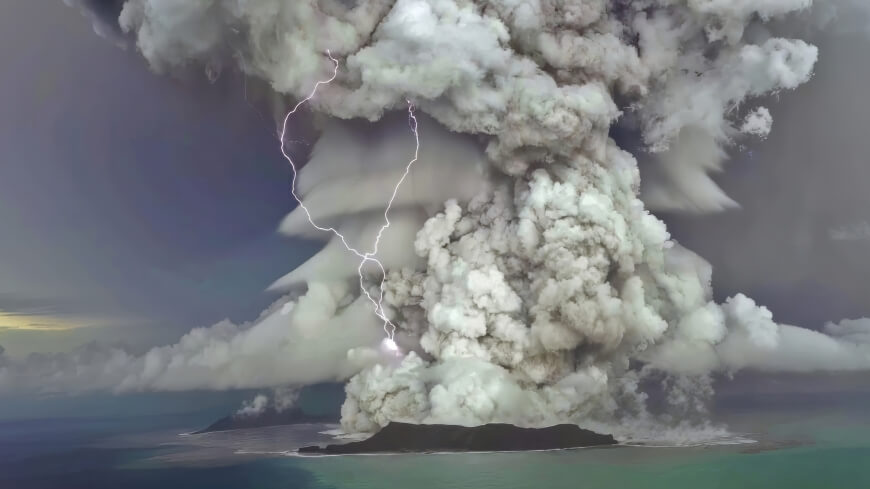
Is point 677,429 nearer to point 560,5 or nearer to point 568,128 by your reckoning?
point 568,128

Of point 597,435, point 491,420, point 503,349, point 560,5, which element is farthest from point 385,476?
point 560,5

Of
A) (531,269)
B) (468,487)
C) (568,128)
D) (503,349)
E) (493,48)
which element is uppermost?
(493,48)

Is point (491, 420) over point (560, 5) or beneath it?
beneath

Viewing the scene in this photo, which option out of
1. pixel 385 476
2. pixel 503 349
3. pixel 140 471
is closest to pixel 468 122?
pixel 503 349

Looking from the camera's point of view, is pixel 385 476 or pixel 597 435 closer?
pixel 385 476

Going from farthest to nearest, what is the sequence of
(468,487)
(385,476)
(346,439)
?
(346,439) → (385,476) → (468,487)

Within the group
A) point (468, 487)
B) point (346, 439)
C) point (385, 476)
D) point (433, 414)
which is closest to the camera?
point (468, 487)
